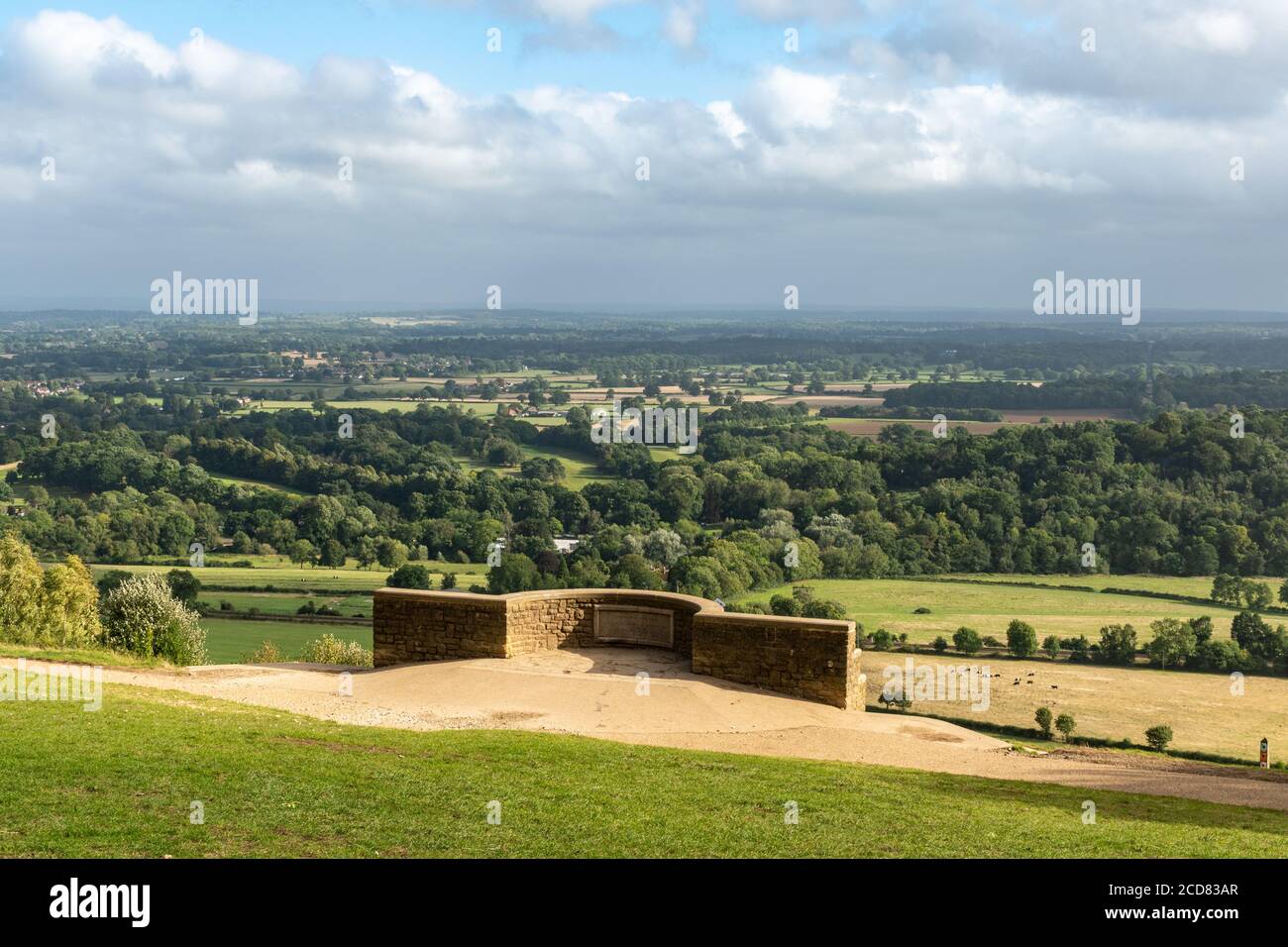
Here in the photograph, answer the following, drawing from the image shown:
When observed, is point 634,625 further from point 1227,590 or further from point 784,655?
point 1227,590

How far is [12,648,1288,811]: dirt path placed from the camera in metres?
14.8

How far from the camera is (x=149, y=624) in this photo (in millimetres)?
24047

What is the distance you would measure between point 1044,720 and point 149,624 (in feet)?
79.4

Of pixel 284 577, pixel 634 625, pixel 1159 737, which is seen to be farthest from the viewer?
pixel 284 577

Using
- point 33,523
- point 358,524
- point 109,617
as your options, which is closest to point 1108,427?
point 358,524

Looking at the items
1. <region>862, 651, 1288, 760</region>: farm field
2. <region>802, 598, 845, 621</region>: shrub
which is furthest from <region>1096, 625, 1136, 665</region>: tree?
<region>802, 598, 845, 621</region>: shrub

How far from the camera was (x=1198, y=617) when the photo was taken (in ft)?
181

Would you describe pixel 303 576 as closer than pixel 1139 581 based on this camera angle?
Yes

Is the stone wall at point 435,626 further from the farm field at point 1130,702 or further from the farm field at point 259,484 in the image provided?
the farm field at point 259,484

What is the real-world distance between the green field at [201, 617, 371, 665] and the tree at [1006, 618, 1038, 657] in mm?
25399

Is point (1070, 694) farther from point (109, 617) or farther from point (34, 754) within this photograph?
point (34, 754)

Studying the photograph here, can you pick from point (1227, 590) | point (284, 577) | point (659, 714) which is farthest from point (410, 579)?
point (659, 714)

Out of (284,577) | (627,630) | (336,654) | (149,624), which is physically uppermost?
(627,630)

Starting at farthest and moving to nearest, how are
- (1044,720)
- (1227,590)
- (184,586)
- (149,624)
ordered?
(1227,590)
(184,586)
(1044,720)
(149,624)
